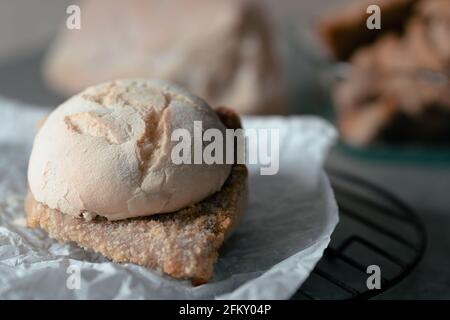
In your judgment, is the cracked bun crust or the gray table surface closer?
the cracked bun crust

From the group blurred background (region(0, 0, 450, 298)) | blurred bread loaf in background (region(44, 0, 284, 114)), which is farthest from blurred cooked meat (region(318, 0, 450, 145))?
blurred bread loaf in background (region(44, 0, 284, 114))

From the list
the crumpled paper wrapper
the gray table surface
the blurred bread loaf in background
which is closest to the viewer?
the crumpled paper wrapper

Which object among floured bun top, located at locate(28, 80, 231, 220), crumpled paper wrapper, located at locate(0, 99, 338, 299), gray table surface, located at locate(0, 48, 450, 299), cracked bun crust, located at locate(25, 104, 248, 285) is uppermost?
floured bun top, located at locate(28, 80, 231, 220)

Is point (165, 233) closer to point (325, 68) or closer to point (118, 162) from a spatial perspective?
point (118, 162)

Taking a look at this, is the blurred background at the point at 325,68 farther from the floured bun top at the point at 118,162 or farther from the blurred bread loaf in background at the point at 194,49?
the floured bun top at the point at 118,162

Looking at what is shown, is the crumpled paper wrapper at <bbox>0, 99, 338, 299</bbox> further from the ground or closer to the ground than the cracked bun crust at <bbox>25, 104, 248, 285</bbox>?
closer to the ground

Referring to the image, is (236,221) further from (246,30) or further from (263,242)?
(246,30)

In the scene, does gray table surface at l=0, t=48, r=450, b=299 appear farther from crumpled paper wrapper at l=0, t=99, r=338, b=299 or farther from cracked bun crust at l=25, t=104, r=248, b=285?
cracked bun crust at l=25, t=104, r=248, b=285
